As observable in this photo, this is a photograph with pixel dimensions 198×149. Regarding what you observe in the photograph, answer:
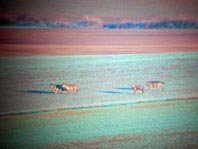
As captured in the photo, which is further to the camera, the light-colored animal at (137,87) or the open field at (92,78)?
the light-colored animal at (137,87)

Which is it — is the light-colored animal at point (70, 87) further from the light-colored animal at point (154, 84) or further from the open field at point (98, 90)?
the light-colored animal at point (154, 84)

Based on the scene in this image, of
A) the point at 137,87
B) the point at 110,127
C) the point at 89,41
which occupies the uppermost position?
the point at 89,41

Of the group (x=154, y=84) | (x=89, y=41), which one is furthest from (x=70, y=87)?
(x=154, y=84)

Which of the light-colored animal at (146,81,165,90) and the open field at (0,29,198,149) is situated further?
the light-colored animal at (146,81,165,90)

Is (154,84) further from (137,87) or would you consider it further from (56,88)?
(56,88)

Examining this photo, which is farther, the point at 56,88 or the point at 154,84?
the point at 154,84

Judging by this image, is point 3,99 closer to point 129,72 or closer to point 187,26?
point 129,72

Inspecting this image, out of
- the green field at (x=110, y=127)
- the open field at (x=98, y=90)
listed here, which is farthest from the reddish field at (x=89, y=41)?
the green field at (x=110, y=127)

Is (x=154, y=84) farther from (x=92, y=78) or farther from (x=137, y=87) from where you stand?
(x=92, y=78)

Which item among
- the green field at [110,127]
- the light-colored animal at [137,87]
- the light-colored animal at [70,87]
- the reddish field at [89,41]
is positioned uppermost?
the reddish field at [89,41]

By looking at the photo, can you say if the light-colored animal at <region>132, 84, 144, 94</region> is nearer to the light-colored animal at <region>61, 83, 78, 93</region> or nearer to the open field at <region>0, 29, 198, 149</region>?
the open field at <region>0, 29, 198, 149</region>

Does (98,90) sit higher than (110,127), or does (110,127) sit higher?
(98,90)

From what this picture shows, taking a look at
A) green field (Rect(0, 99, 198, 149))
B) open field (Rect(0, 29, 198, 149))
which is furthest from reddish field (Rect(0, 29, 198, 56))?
green field (Rect(0, 99, 198, 149))

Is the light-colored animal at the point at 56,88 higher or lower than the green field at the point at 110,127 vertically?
higher
